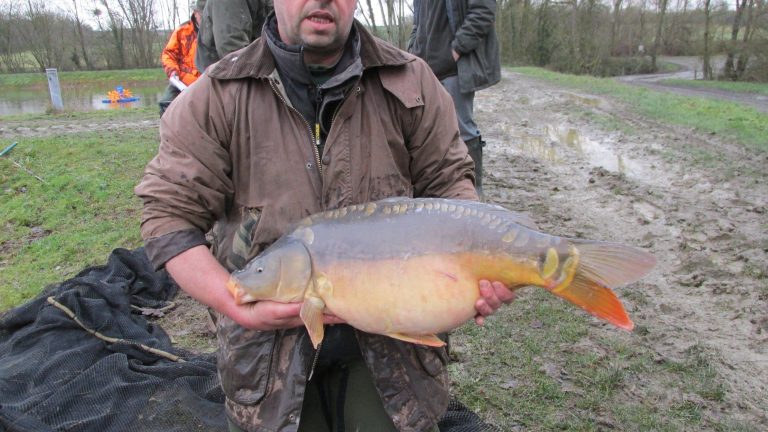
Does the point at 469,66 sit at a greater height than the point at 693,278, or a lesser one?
greater

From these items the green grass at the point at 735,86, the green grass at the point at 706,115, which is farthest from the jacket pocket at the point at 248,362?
the green grass at the point at 735,86

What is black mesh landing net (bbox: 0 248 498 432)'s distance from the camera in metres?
2.92

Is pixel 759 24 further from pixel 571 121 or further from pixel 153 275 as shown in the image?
pixel 153 275

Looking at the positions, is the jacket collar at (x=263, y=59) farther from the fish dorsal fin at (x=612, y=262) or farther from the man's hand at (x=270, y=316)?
the fish dorsal fin at (x=612, y=262)

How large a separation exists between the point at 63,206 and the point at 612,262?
6370 millimetres

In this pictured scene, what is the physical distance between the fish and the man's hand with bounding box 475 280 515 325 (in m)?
0.02

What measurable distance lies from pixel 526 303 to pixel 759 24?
24.3 metres

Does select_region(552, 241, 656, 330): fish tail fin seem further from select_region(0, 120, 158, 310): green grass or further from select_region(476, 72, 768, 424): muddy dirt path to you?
select_region(0, 120, 158, 310): green grass

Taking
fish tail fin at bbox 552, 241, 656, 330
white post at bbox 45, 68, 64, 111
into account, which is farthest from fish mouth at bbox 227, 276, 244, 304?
white post at bbox 45, 68, 64, 111

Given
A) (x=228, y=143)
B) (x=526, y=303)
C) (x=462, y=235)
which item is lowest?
(x=526, y=303)

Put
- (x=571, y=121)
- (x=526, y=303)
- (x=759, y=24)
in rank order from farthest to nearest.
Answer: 1. (x=759, y=24)
2. (x=571, y=121)
3. (x=526, y=303)

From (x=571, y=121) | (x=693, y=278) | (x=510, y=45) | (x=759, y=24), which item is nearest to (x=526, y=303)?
(x=693, y=278)

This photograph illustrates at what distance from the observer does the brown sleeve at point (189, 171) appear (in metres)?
1.97

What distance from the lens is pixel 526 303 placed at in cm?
398
